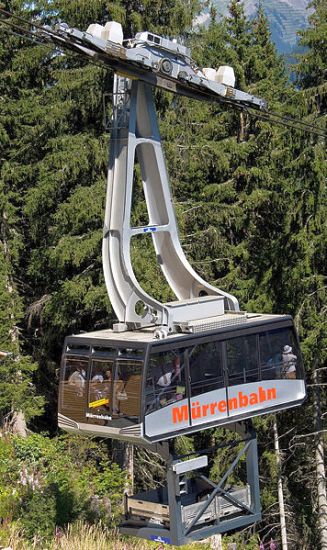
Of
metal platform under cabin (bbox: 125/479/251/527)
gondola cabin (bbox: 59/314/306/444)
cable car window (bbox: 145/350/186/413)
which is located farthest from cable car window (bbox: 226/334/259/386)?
metal platform under cabin (bbox: 125/479/251/527)

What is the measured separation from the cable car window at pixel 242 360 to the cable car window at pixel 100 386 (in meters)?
1.72

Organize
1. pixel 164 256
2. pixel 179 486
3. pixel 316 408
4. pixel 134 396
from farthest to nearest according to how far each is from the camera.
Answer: pixel 316 408 → pixel 164 256 → pixel 179 486 → pixel 134 396

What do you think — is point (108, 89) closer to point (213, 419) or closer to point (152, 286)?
point (152, 286)

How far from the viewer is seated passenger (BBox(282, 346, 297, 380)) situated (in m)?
15.0

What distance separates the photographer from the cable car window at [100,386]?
43.8 feet

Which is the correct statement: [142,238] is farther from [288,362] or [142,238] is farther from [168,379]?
[168,379]

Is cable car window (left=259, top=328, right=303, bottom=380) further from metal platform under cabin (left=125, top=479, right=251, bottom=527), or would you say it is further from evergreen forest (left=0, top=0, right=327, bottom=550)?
evergreen forest (left=0, top=0, right=327, bottom=550)

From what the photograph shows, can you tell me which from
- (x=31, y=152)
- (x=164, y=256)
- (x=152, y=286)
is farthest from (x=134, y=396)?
(x=31, y=152)

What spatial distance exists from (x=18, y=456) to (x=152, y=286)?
4.53m

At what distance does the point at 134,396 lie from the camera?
1302 cm

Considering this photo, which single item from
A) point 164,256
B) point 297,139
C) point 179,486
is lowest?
point 179,486

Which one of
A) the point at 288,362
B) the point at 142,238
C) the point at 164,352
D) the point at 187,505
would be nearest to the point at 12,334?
the point at 142,238

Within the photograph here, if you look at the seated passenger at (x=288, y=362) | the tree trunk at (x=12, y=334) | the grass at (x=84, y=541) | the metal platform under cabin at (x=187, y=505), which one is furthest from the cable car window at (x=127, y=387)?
the tree trunk at (x=12, y=334)

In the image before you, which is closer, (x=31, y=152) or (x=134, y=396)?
(x=134, y=396)
